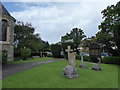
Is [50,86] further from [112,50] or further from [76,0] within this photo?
[112,50]

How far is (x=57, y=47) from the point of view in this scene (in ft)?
88.6

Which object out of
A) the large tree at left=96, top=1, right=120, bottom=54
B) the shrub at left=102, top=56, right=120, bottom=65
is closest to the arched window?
the large tree at left=96, top=1, right=120, bottom=54

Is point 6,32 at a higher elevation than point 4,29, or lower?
lower

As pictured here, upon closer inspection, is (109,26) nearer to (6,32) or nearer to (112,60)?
(112,60)

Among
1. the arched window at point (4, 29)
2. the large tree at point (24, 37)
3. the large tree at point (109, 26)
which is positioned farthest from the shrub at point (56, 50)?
the arched window at point (4, 29)

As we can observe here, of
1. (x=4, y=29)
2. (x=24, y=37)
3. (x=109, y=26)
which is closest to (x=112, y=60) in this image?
(x=109, y=26)

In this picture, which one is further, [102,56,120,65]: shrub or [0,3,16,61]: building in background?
[0,3,16,61]: building in background

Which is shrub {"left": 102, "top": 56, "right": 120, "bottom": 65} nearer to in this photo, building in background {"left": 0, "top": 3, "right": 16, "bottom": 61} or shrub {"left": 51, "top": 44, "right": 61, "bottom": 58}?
shrub {"left": 51, "top": 44, "right": 61, "bottom": 58}

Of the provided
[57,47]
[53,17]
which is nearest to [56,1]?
[53,17]

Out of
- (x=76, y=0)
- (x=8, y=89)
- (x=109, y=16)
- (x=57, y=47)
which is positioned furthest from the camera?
(x=57, y=47)

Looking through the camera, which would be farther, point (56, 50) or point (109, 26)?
point (56, 50)

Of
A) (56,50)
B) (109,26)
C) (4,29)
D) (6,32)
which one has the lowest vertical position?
(56,50)

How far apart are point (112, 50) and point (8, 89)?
17.6 metres

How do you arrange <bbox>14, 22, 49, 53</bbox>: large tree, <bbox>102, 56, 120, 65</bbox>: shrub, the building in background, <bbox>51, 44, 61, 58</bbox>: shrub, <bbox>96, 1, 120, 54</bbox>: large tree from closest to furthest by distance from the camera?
1. <bbox>96, 1, 120, 54</bbox>: large tree
2. <bbox>102, 56, 120, 65</bbox>: shrub
3. the building in background
4. <bbox>51, 44, 61, 58</bbox>: shrub
5. <bbox>14, 22, 49, 53</bbox>: large tree
